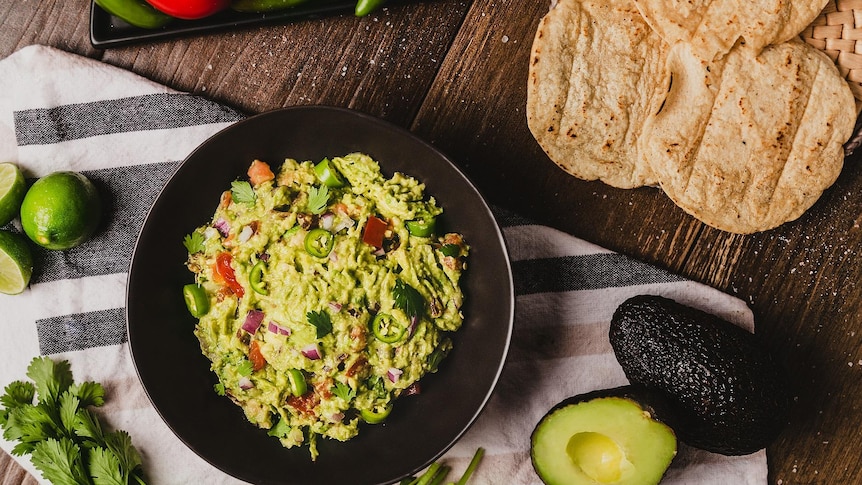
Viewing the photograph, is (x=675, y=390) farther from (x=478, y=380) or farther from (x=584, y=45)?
(x=584, y=45)

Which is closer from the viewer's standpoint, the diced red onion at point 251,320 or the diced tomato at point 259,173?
the diced red onion at point 251,320

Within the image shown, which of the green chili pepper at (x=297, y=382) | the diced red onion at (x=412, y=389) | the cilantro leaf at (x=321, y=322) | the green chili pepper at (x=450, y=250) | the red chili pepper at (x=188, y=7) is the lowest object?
the diced red onion at (x=412, y=389)

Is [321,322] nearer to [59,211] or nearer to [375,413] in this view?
[375,413]

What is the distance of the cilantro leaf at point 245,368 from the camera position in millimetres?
2322

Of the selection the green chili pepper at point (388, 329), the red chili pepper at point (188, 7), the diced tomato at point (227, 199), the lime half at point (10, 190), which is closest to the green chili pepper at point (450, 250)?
the green chili pepper at point (388, 329)

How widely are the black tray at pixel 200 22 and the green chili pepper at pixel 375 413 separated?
1.44 metres

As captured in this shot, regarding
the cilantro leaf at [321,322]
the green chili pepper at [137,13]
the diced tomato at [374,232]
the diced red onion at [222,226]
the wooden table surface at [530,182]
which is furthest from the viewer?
the wooden table surface at [530,182]

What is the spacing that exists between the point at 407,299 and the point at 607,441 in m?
0.83

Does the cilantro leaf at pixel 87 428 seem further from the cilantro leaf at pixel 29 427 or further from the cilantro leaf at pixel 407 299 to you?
the cilantro leaf at pixel 407 299

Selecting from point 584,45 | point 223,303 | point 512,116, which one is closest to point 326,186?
point 223,303

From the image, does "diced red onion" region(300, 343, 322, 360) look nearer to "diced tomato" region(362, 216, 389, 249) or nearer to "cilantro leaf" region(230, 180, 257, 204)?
"diced tomato" region(362, 216, 389, 249)

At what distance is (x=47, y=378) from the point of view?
2.63m

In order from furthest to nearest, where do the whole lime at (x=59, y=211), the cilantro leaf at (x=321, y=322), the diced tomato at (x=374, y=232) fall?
1. the whole lime at (x=59, y=211)
2. the diced tomato at (x=374, y=232)
3. the cilantro leaf at (x=321, y=322)

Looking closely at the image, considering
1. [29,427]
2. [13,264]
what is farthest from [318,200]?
[29,427]
